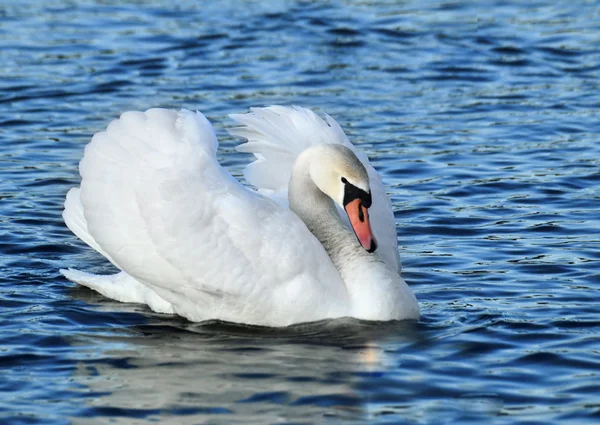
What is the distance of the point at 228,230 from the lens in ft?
27.4

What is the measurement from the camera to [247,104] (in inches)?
592

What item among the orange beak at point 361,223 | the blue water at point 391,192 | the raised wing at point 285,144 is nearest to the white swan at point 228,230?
the orange beak at point 361,223

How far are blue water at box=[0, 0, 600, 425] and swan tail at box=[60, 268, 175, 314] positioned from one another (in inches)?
4.5

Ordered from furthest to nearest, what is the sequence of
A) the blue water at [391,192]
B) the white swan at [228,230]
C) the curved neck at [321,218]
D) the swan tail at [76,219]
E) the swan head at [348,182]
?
the swan tail at [76,219] → the curved neck at [321,218] → the swan head at [348,182] → the white swan at [228,230] → the blue water at [391,192]

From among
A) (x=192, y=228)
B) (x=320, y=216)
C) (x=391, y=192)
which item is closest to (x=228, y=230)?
(x=192, y=228)

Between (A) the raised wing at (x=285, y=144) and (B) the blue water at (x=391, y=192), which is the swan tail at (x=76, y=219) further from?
(A) the raised wing at (x=285, y=144)

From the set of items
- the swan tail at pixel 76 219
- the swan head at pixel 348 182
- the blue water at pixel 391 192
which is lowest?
the blue water at pixel 391 192

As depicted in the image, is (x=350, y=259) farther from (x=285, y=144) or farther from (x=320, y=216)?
(x=285, y=144)

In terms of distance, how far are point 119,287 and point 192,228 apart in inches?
51.7

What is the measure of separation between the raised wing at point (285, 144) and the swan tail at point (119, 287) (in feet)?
3.56

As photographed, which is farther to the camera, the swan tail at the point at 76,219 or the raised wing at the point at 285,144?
the swan tail at the point at 76,219

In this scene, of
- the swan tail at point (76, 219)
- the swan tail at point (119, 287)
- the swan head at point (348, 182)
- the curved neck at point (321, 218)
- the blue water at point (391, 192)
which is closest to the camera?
the blue water at point (391, 192)

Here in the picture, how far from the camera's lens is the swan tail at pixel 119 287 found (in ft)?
30.2

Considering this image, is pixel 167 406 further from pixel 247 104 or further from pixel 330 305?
pixel 247 104
